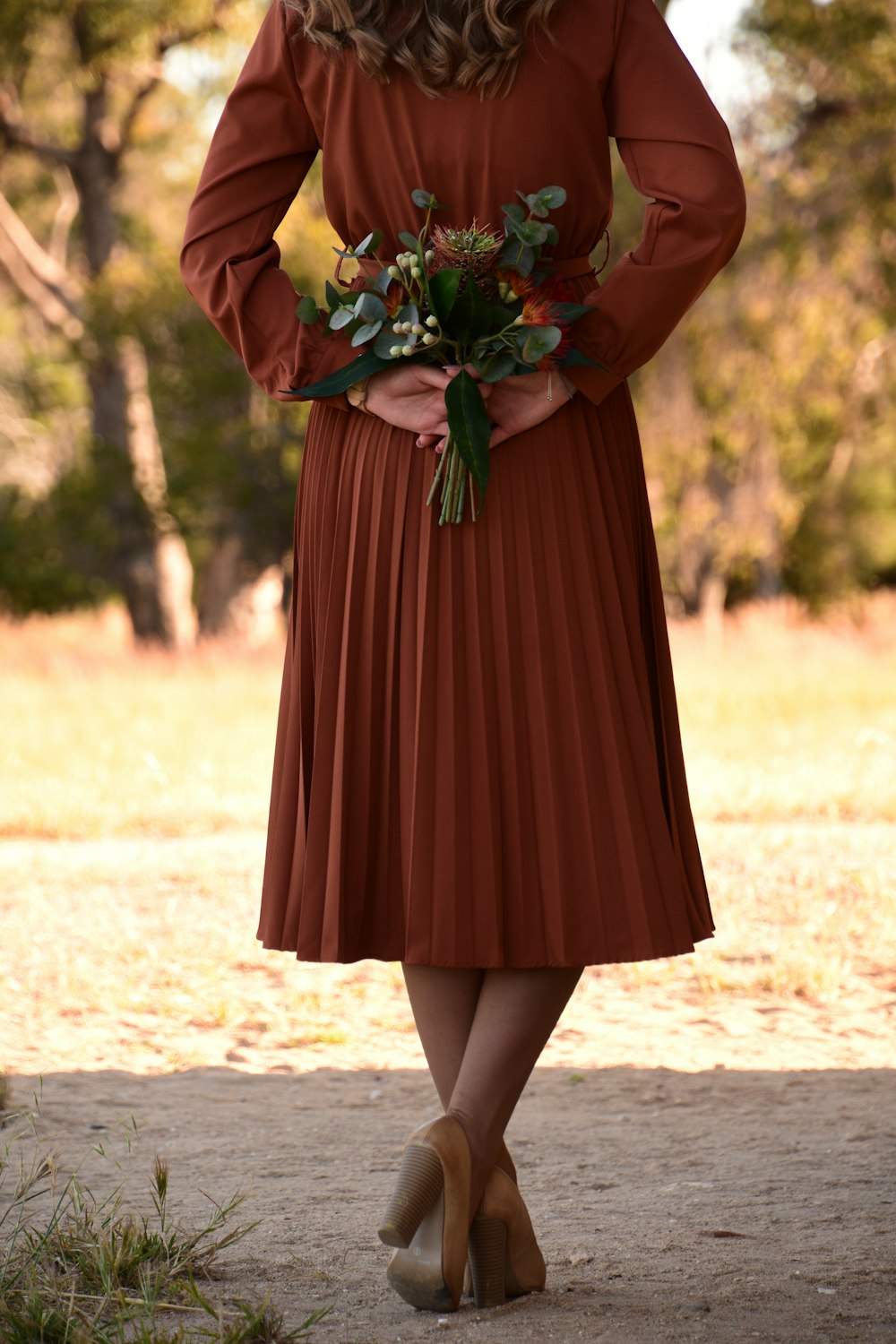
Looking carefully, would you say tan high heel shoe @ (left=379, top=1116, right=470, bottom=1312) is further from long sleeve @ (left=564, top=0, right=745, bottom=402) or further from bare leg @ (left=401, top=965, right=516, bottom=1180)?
long sleeve @ (left=564, top=0, right=745, bottom=402)

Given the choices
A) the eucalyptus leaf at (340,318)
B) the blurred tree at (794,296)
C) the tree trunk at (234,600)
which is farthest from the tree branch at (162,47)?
the eucalyptus leaf at (340,318)

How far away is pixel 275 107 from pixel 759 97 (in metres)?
12.7

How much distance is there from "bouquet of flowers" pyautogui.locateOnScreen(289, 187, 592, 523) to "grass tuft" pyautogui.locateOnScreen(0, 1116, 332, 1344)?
1129mm

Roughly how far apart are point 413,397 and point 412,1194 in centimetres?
111

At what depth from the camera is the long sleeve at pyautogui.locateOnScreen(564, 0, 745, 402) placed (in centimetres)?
220

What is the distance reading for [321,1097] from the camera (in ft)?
12.0

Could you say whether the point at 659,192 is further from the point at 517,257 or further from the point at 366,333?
the point at 366,333

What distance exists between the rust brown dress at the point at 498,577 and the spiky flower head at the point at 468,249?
66 millimetres

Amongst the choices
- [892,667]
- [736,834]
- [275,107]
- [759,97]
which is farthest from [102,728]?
[759,97]

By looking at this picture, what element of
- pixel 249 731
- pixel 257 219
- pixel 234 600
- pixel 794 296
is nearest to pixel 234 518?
pixel 234 600

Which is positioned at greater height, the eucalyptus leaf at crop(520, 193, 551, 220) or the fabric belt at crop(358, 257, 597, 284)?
the eucalyptus leaf at crop(520, 193, 551, 220)

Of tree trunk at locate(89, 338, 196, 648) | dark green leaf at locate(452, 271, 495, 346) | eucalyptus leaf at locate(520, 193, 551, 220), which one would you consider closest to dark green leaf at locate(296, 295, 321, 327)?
dark green leaf at locate(452, 271, 495, 346)

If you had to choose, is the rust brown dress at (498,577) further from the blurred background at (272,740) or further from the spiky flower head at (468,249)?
the blurred background at (272,740)

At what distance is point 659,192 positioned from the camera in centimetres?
222
